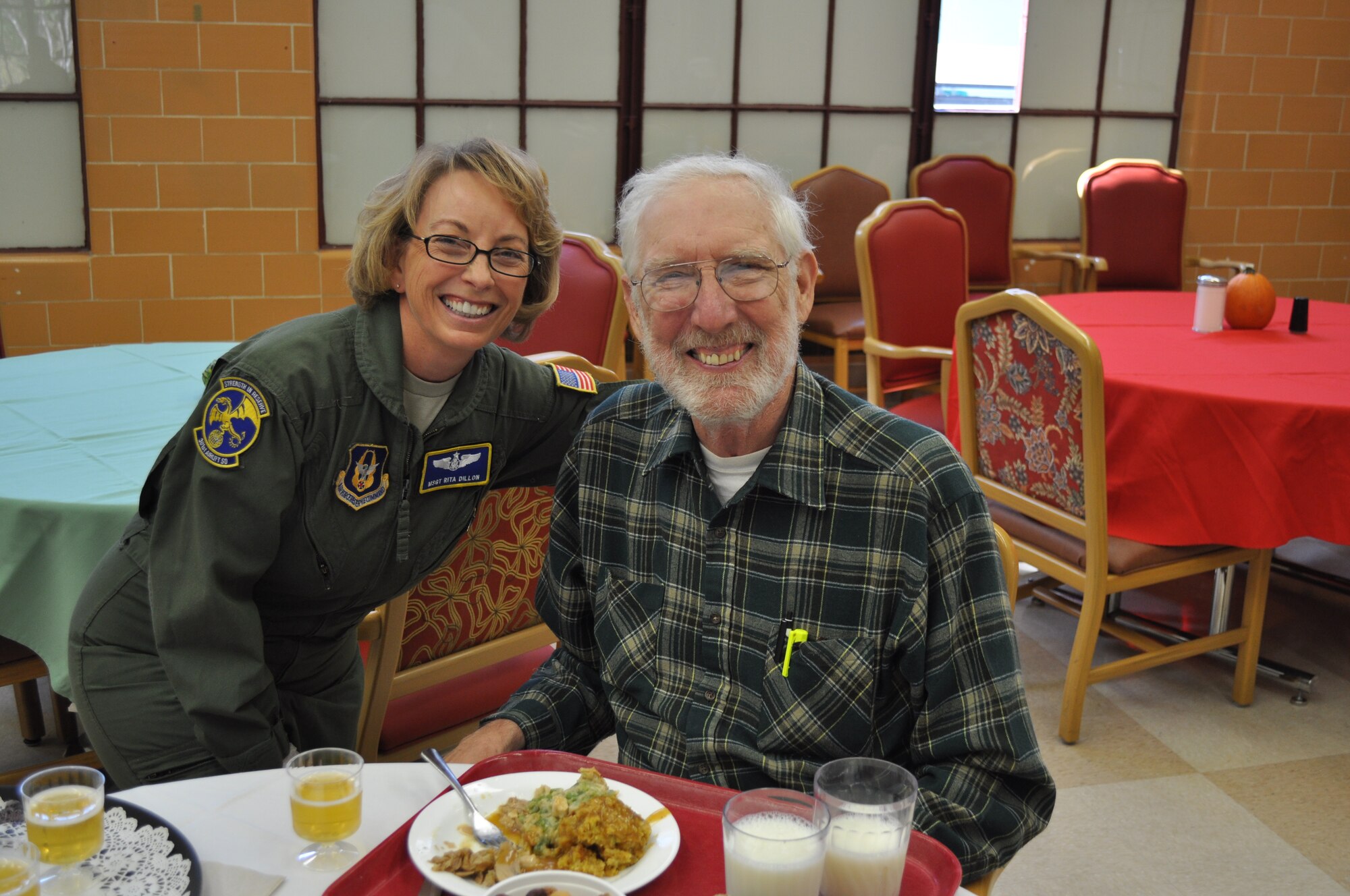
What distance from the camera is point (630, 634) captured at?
1.35m

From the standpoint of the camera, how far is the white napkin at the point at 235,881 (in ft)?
3.12

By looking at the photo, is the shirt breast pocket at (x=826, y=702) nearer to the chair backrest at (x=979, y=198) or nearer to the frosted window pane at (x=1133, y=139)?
the chair backrest at (x=979, y=198)

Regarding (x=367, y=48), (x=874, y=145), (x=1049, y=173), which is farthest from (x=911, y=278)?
(x=367, y=48)

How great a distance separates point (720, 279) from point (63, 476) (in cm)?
125

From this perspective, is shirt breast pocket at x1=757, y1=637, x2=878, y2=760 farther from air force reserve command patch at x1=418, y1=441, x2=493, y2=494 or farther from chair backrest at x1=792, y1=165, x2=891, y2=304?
chair backrest at x1=792, y1=165, x2=891, y2=304

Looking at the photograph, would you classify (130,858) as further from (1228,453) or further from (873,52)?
(873,52)

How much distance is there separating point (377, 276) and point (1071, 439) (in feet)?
5.20


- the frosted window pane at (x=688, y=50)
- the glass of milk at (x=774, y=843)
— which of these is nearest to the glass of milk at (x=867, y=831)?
the glass of milk at (x=774, y=843)

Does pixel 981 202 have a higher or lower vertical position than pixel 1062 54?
lower

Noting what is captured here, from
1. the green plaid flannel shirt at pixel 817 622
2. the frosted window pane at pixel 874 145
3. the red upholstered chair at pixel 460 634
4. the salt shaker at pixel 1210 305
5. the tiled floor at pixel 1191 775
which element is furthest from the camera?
the frosted window pane at pixel 874 145

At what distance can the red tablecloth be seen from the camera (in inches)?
97.7

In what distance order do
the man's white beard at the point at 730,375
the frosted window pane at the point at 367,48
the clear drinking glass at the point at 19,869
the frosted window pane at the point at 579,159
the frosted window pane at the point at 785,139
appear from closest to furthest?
the clear drinking glass at the point at 19,869 → the man's white beard at the point at 730,375 → the frosted window pane at the point at 367,48 → the frosted window pane at the point at 579,159 → the frosted window pane at the point at 785,139

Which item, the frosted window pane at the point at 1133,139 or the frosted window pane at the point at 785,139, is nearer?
the frosted window pane at the point at 785,139

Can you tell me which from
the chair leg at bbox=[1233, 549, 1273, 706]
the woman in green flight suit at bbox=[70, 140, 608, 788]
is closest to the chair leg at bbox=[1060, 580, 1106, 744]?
the chair leg at bbox=[1233, 549, 1273, 706]
